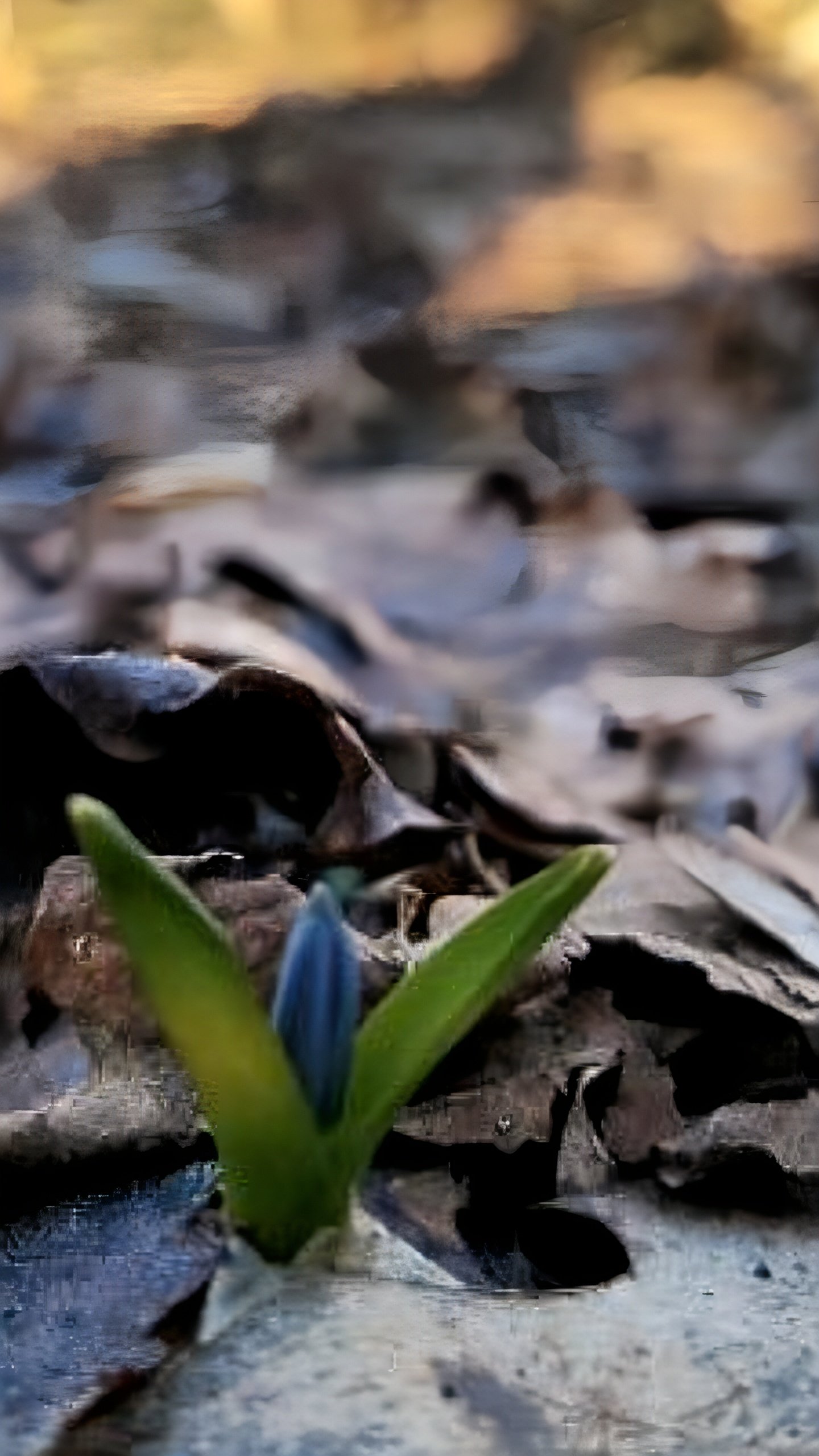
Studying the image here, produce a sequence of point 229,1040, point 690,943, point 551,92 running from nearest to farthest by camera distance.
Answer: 1. point 229,1040
2. point 690,943
3. point 551,92


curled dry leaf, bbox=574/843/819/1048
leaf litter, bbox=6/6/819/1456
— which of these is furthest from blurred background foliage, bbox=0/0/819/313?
curled dry leaf, bbox=574/843/819/1048

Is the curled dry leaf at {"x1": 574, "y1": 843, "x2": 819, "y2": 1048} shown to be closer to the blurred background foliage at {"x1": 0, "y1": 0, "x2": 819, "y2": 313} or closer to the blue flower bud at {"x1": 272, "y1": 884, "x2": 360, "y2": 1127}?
the blue flower bud at {"x1": 272, "y1": 884, "x2": 360, "y2": 1127}

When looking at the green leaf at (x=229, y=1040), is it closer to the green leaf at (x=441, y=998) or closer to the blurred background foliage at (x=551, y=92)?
the green leaf at (x=441, y=998)

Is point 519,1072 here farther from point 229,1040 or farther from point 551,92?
point 551,92

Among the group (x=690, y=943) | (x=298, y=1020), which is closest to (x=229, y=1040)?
(x=298, y=1020)

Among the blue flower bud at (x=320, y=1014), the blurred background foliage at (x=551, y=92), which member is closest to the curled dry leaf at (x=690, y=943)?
the blue flower bud at (x=320, y=1014)

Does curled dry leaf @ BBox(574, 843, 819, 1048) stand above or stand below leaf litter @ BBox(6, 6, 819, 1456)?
below
